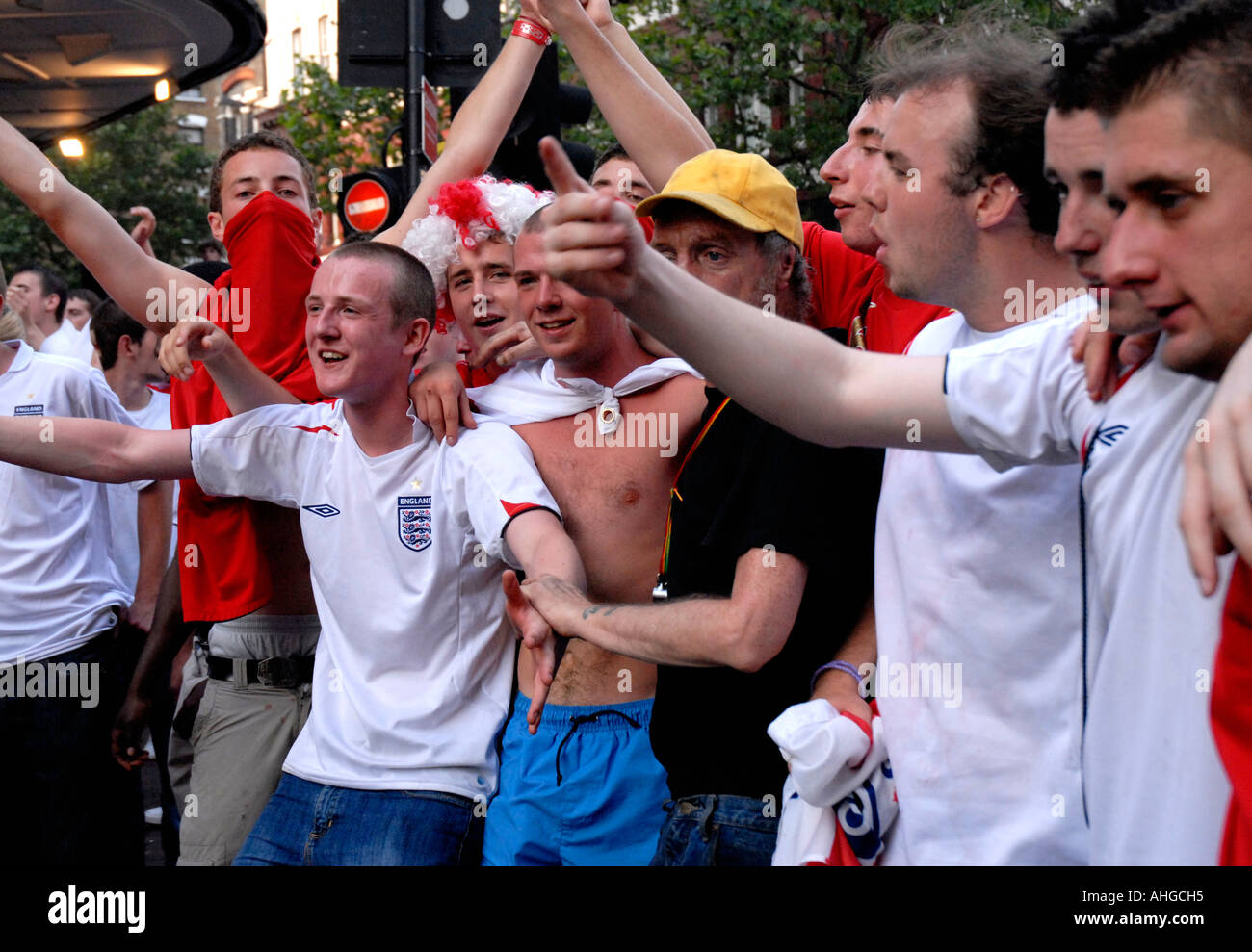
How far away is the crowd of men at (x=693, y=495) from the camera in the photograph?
161 centimetres

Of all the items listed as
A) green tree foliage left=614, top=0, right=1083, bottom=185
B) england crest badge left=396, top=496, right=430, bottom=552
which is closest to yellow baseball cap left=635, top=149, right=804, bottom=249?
england crest badge left=396, top=496, right=430, bottom=552

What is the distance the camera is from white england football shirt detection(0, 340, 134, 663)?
4.51 metres

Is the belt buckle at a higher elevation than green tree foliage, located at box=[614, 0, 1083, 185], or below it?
below

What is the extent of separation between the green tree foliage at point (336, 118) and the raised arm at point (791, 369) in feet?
57.1

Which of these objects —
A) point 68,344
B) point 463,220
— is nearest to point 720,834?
point 463,220

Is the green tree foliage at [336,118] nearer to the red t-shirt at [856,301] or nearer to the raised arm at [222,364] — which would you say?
the red t-shirt at [856,301]

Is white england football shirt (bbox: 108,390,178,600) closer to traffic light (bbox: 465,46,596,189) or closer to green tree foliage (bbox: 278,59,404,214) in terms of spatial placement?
traffic light (bbox: 465,46,596,189)

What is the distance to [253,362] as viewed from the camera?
3.65m

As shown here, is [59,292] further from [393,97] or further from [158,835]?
[393,97]

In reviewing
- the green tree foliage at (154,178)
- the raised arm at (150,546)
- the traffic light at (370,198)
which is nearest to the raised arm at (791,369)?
the raised arm at (150,546)

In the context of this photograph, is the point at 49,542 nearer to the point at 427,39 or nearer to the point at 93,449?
the point at 93,449

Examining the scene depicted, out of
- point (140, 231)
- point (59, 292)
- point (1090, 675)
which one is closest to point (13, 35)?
point (59, 292)

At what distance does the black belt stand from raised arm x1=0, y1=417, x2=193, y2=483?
1.99 ft

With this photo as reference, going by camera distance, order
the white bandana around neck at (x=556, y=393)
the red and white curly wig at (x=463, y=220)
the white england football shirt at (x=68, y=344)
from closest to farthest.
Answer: the white bandana around neck at (x=556, y=393) < the red and white curly wig at (x=463, y=220) < the white england football shirt at (x=68, y=344)
